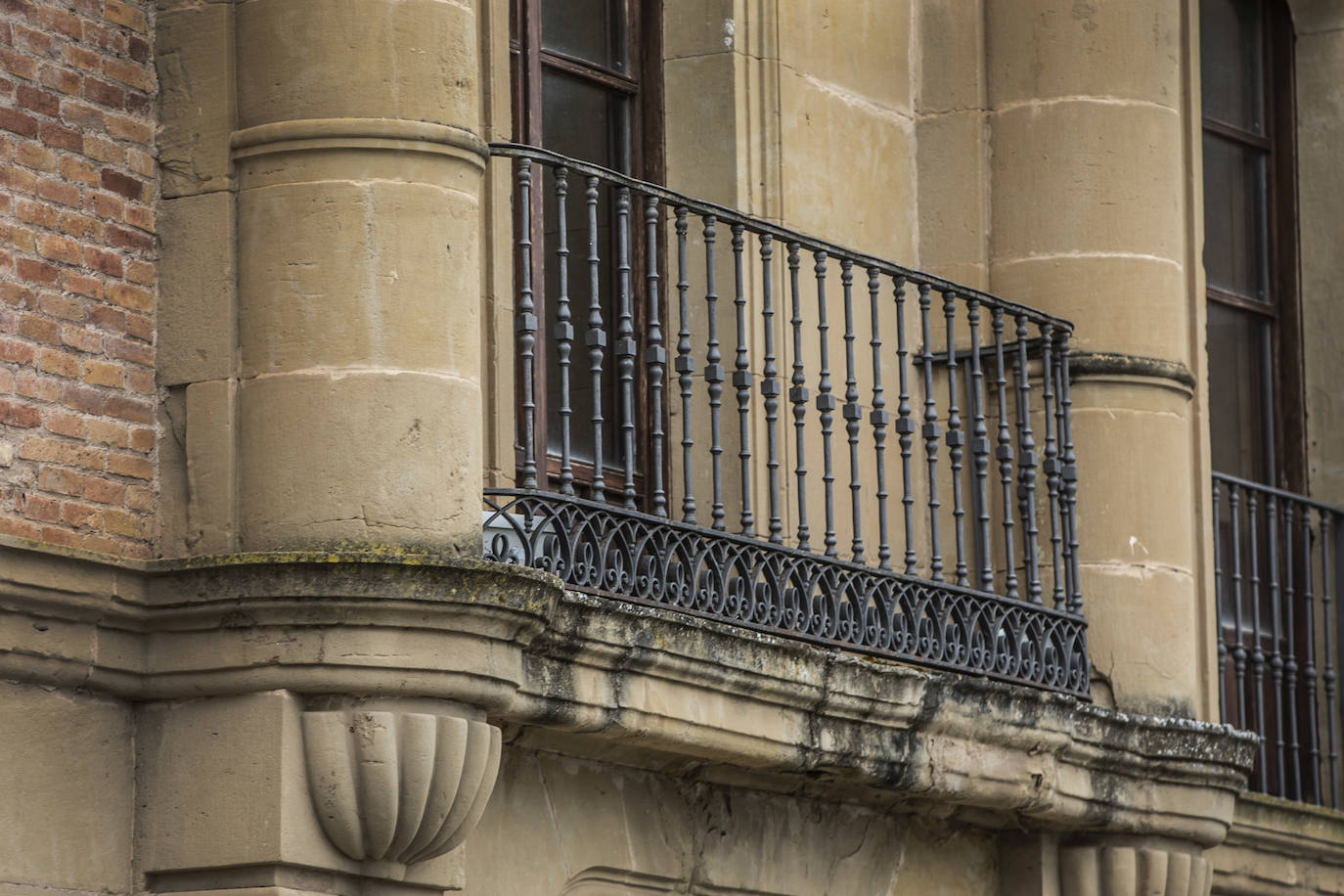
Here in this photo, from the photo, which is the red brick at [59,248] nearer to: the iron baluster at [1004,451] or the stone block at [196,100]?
the stone block at [196,100]

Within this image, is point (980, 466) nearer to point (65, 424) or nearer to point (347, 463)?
point (347, 463)

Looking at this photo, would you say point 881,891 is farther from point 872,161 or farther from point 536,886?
point 872,161

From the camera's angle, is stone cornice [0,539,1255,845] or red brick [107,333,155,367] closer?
stone cornice [0,539,1255,845]

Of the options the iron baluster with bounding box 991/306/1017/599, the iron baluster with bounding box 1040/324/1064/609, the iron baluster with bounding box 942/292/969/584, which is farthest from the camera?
the iron baluster with bounding box 1040/324/1064/609

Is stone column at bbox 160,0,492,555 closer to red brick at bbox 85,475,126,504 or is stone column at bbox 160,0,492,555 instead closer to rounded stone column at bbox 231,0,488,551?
rounded stone column at bbox 231,0,488,551

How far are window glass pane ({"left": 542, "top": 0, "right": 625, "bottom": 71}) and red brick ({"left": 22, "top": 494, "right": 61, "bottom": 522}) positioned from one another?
2704 millimetres

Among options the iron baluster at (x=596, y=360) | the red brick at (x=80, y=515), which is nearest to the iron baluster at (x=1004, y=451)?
the iron baluster at (x=596, y=360)

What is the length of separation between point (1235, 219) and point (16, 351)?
6.47 metres

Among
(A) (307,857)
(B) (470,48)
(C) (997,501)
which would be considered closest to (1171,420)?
(C) (997,501)

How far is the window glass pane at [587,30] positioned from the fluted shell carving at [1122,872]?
2891mm

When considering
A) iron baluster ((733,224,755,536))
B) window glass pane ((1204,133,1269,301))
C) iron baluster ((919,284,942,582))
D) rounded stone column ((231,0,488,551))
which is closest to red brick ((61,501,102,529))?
rounded stone column ((231,0,488,551))

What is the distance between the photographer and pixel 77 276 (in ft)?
21.9

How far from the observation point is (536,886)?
755 cm

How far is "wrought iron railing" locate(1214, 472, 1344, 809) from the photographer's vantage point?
10.6m
